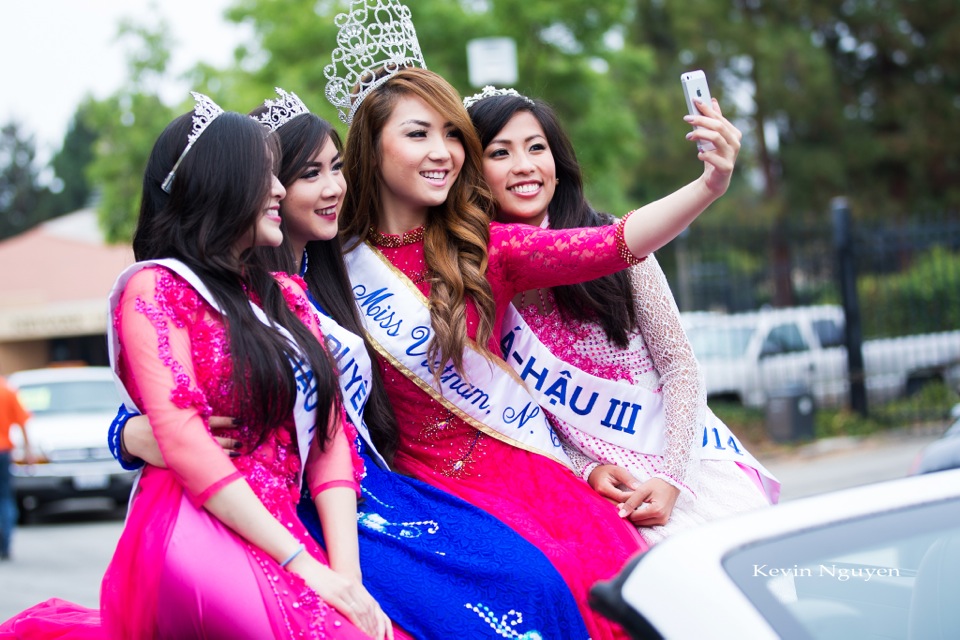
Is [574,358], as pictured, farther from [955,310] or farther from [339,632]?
[955,310]

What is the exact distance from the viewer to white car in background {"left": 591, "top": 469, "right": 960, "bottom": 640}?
1578mm

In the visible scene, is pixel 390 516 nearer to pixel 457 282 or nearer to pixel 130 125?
pixel 457 282

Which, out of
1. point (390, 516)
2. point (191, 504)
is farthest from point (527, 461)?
point (191, 504)

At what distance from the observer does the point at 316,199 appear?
9.17 ft

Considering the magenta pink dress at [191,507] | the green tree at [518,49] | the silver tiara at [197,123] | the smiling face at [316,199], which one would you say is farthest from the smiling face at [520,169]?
the green tree at [518,49]

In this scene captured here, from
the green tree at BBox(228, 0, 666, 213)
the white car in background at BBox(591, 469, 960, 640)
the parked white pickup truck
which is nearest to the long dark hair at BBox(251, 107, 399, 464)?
the white car in background at BBox(591, 469, 960, 640)

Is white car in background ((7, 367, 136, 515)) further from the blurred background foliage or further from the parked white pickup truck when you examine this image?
the blurred background foliage

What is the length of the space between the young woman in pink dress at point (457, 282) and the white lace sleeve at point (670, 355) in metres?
0.33

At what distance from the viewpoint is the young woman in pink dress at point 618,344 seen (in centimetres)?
294

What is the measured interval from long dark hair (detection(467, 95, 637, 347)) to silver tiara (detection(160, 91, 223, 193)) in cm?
99

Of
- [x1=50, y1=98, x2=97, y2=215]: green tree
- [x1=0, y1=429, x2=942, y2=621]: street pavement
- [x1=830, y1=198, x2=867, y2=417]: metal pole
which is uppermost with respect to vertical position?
[x1=50, y1=98, x2=97, y2=215]: green tree

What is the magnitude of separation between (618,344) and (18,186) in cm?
6287

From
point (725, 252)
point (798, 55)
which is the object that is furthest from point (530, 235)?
point (798, 55)

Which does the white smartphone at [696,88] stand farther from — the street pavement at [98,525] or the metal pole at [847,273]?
the metal pole at [847,273]
